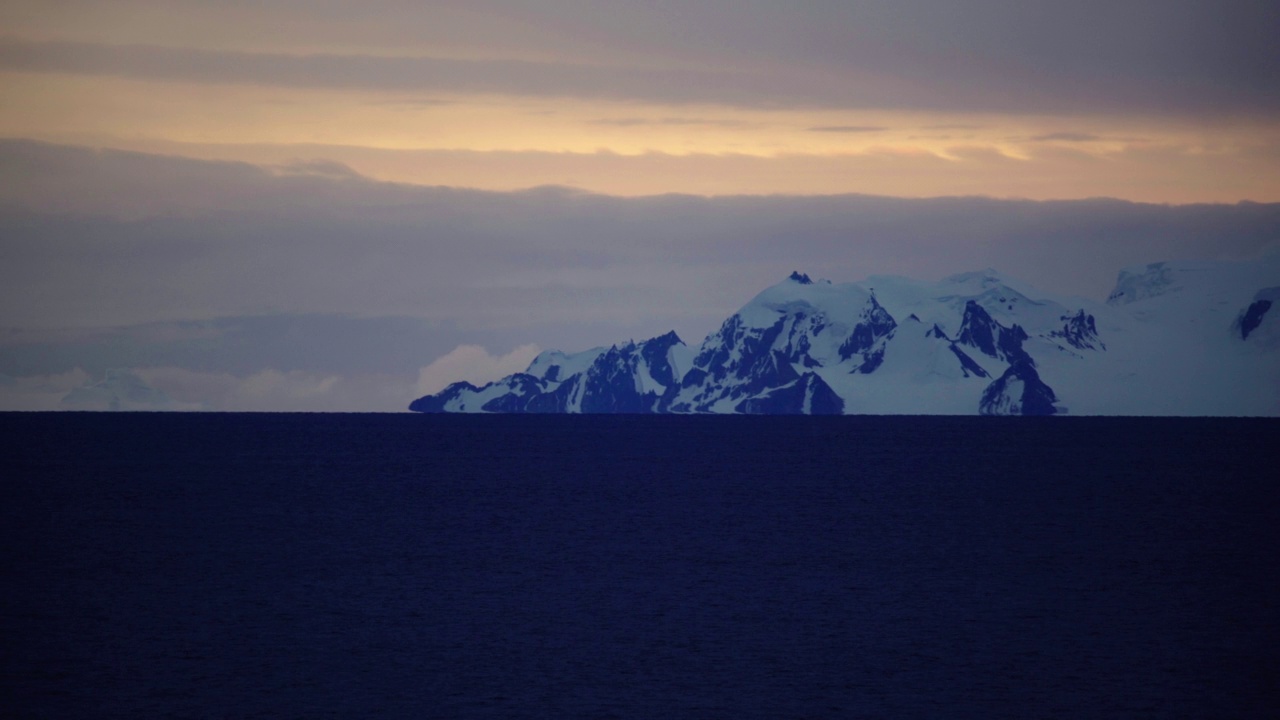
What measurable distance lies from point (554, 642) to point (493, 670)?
4.62 metres

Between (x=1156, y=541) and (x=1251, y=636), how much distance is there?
3299 cm

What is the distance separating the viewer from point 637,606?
2144 inches

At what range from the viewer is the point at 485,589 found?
193 feet

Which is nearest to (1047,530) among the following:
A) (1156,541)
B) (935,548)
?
(1156,541)

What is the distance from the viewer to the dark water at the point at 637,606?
39438 mm

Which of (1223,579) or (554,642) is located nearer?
(554,642)

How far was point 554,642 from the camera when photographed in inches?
1841

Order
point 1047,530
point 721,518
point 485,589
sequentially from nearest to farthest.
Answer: point 485,589 < point 1047,530 < point 721,518

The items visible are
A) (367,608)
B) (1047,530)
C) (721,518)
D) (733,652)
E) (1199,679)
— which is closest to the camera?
(1199,679)

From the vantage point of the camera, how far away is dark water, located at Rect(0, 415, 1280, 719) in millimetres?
39438

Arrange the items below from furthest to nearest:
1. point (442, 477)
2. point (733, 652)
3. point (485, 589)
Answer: point (442, 477) < point (485, 589) < point (733, 652)

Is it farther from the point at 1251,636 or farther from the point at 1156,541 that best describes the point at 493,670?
the point at 1156,541

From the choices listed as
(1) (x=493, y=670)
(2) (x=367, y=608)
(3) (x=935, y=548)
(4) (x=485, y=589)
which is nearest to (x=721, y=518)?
(3) (x=935, y=548)

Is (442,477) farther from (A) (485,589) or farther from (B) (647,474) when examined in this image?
(A) (485,589)
